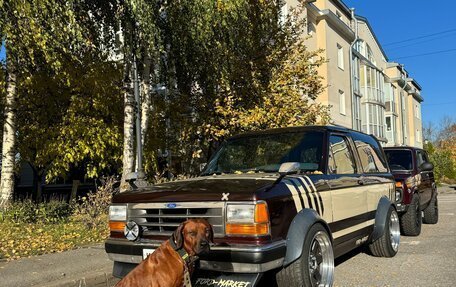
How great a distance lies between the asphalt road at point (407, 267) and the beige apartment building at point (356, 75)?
1092 centimetres

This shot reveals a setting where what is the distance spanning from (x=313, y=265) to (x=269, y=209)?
0.98 metres

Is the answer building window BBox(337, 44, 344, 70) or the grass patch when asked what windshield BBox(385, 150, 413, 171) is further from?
building window BBox(337, 44, 344, 70)

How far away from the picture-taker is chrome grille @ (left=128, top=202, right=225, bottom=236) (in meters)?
4.27

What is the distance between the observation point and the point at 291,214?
4.49 m

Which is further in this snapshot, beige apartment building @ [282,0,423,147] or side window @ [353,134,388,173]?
beige apartment building @ [282,0,423,147]

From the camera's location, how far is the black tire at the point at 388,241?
680 centimetres

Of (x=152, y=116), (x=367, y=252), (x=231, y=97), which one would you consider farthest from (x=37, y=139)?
(x=367, y=252)

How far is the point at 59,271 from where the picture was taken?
6.08 m

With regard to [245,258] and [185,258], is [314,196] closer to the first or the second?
[245,258]

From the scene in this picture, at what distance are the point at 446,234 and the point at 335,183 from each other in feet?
18.1

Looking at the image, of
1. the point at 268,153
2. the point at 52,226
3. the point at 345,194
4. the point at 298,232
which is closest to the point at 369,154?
the point at 345,194

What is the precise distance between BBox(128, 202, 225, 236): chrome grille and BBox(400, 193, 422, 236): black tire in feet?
20.1

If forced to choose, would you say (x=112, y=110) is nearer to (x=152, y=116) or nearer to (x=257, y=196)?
(x=152, y=116)

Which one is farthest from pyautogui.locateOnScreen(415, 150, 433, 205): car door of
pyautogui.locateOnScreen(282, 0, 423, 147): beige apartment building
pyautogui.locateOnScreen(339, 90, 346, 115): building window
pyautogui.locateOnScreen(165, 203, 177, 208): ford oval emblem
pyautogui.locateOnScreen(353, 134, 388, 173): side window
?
pyautogui.locateOnScreen(339, 90, 346, 115): building window
